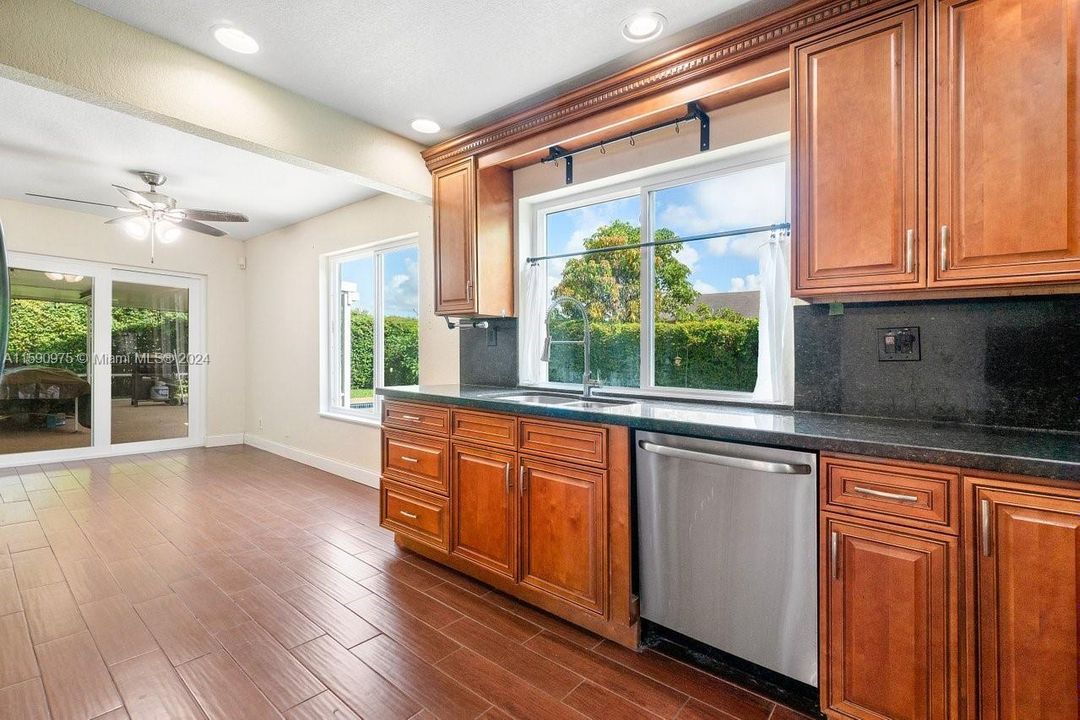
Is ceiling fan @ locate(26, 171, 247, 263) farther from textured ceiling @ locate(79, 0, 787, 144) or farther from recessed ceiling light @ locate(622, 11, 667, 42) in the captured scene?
recessed ceiling light @ locate(622, 11, 667, 42)

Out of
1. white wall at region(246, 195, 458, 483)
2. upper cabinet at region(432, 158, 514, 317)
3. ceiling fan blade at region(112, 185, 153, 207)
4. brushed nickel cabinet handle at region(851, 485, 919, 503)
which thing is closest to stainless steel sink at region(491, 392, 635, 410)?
upper cabinet at region(432, 158, 514, 317)

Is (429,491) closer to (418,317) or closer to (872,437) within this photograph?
(418,317)

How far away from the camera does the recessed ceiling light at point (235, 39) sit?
2182 mm

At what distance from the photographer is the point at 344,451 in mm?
4824

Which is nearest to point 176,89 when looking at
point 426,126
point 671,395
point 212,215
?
point 426,126

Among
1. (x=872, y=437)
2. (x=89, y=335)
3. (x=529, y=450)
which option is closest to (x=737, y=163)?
(x=872, y=437)

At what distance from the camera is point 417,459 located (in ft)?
9.46

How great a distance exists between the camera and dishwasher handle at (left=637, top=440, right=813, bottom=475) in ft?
5.41

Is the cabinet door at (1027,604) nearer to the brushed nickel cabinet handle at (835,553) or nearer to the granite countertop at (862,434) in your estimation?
the granite countertop at (862,434)

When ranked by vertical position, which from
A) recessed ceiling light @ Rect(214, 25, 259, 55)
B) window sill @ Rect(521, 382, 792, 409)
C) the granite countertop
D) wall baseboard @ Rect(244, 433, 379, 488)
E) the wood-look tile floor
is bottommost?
the wood-look tile floor

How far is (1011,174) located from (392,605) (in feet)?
9.33

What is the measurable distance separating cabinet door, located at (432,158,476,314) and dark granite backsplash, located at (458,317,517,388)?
335 millimetres

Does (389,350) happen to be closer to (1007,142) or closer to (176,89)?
(176,89)

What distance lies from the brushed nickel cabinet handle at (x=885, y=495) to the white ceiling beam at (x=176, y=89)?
9.74 ft
